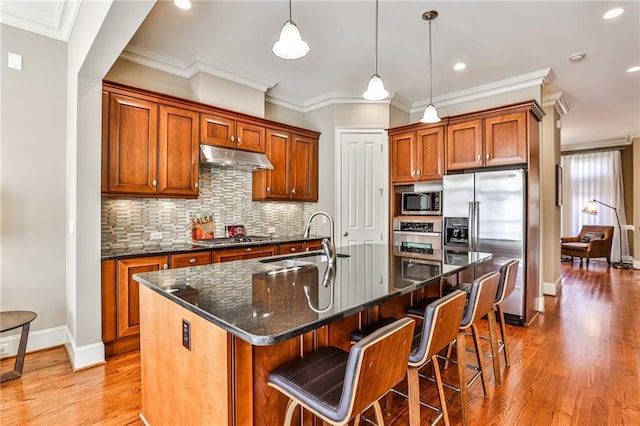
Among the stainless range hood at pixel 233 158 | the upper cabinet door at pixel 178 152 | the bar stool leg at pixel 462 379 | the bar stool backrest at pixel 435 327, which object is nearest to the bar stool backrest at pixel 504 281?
the bar stool leg at pixel 462 379

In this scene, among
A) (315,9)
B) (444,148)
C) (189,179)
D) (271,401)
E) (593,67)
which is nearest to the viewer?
(271,401)

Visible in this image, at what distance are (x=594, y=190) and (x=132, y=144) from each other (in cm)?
994

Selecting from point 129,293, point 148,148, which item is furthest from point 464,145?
point 129,293

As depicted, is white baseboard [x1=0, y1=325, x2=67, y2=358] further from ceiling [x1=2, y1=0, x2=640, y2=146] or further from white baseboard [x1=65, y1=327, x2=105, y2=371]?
ceiling [x1=2, y1=0, x2=640, y2=146]

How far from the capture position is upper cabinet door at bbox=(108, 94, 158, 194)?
294 cm

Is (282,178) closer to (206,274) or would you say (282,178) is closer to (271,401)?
(206,274)

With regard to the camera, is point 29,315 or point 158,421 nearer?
point 158,421

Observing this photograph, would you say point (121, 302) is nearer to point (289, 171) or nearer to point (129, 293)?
point (129, 293)

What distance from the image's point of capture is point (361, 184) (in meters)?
4.75

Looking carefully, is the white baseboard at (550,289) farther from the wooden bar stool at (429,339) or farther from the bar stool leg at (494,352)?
the wooden bar stool at (429,339)

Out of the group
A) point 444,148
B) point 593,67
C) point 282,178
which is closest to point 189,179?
point 282,178

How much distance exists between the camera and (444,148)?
420 centimetres

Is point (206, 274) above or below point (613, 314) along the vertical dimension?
above

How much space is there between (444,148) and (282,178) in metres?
2.21
